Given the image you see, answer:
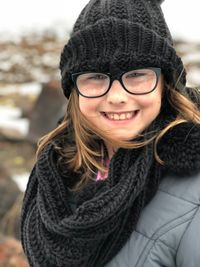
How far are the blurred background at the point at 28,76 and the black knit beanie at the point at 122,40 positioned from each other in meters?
0.99

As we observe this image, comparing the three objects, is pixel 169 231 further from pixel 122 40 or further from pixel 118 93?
pixel 122 40

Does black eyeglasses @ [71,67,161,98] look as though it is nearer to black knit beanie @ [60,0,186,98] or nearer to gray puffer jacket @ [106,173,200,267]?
black knit beanie @ [60,0,186,98]

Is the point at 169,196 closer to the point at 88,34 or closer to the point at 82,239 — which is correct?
the point at 82,239

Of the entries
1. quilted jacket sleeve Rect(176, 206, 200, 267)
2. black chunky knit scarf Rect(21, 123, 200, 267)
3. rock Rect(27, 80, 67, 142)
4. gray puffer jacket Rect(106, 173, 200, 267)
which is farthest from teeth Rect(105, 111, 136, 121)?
rock Rect(27, 80, 67, 142)

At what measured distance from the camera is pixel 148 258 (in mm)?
1570

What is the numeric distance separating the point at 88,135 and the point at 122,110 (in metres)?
0.29

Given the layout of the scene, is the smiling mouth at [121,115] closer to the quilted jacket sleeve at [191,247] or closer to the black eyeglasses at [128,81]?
the black eyeglasses at [128,81]

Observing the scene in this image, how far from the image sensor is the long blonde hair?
1.71 m

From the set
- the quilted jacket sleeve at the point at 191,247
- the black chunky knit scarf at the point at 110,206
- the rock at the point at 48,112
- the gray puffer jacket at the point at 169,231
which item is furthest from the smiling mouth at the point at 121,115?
the rock at the point at 48,112

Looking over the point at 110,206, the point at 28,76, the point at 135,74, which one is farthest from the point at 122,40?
the point at 28,76

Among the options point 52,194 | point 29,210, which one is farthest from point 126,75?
point 29,210

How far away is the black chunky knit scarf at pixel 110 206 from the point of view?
160 centimetres

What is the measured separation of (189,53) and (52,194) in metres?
8.54

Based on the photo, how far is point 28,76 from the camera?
33.3 feet
